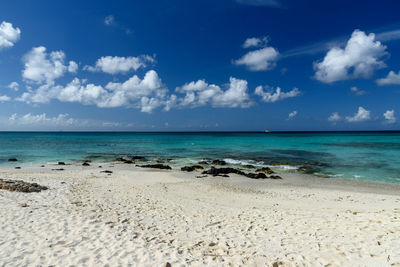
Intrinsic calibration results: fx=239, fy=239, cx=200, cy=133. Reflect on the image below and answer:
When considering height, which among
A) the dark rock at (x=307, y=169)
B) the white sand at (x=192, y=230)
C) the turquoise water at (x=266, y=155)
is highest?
the white sand at (x=192, y=230)

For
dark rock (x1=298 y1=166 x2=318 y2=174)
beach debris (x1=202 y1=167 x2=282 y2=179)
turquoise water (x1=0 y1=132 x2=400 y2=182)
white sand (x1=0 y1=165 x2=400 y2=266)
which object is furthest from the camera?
turquoise water (x1=0 y1=132 x2=400 y2=182)

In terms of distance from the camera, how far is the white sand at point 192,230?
20.9 ft

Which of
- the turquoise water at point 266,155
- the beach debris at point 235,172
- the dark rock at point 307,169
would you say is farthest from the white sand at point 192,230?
the turquoise water at point 266,155

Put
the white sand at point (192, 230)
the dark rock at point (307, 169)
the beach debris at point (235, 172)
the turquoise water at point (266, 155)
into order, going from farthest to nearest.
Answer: the turquoise water at point (266, 155) < the dark rock at point (307, 169) < the beach debris at point (235, 172) < the white sand at point (192, 230)

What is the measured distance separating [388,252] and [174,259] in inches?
228

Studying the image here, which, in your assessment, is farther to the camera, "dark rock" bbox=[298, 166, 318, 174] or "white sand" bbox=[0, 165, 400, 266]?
"dark rock" bbox=[298, 166, 318, 174]

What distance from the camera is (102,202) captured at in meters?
11.7

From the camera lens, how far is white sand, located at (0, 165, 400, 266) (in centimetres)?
638

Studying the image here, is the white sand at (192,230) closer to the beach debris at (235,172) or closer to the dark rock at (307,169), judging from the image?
the beach debris at (235,172)

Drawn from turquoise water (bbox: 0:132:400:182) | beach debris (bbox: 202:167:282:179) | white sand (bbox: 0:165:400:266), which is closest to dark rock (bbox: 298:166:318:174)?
turquoise water (bbox: 0:132:400:182)

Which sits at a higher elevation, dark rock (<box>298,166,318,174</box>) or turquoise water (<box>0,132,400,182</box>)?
turquoise water (<box>0,132,400,182</box>)

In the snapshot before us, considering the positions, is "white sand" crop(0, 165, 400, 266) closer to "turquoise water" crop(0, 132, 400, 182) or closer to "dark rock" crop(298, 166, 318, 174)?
"dark rock" crop(298, 166, 318, 174)

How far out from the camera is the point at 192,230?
28.0 feet

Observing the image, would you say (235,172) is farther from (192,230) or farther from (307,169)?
Answer: (192,230)
